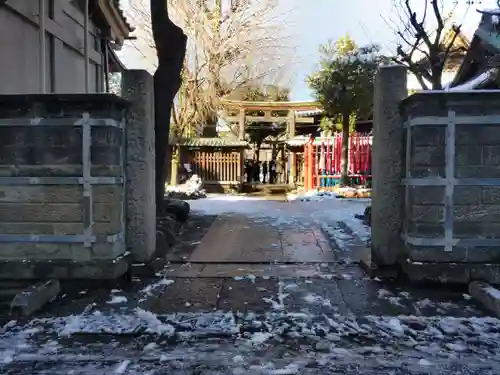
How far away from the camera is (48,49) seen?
8.90 meters

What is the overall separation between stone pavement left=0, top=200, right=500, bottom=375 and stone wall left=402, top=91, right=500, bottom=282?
15.7 inches

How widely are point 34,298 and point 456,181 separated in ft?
12.7

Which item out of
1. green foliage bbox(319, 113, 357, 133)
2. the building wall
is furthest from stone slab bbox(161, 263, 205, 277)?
green foliage bbox(319, 113, 357, 133)

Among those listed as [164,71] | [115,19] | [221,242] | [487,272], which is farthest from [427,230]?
[115,19]

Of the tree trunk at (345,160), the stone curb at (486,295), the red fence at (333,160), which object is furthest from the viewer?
the red fence at (333,160)

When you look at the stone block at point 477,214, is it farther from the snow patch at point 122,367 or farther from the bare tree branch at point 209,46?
the bare tree branch at point 209,46

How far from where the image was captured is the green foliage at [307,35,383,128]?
17.0 metres

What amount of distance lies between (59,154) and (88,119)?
1.41 ft

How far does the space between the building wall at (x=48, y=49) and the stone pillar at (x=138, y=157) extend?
11.5 feet

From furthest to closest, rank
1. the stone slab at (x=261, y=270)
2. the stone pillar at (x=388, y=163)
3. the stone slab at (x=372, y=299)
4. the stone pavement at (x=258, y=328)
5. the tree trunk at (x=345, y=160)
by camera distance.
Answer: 1. the tree trunk at (x=345, y=160)
2. the stone slab at (x=261, y=270)
3. the stone pillar at (x=388, y=163)
4. the stone slab at (x=372, y=299)
5. the stone pavement at (x=258, y=328)

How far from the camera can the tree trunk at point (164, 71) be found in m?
6.98

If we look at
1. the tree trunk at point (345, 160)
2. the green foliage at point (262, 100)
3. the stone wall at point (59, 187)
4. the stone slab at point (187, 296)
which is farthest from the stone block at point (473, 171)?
the green foliage at point (262, 100)

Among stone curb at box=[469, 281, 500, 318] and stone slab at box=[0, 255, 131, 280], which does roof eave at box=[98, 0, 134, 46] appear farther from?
stone curb at box=[469, 281, 500, 318]

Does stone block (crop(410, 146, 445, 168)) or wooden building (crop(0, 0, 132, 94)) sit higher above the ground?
wooden building (crop(0, 0, 132, 94))
